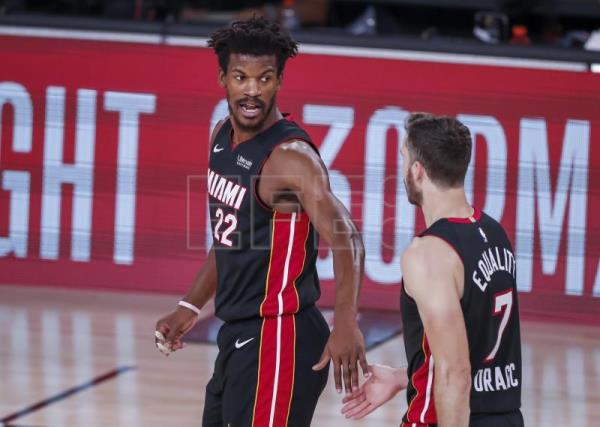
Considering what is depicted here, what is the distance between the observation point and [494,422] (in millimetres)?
3203

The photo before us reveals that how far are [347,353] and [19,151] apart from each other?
504 centimetres

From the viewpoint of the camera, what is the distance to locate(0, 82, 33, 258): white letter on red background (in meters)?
8.08

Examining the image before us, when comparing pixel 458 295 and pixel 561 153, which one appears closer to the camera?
pixel 458 295

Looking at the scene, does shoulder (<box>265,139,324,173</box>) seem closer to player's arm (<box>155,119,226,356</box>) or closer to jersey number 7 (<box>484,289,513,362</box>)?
player's arm (<box>155,119,226,356</box>)

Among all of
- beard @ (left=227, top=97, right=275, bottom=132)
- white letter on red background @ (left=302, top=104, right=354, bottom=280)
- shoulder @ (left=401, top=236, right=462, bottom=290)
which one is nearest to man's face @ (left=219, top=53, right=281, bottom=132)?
beard @ (left=227, top=97, right=275, bottom=132)

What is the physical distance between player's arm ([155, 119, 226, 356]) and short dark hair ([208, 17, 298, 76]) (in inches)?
13.2

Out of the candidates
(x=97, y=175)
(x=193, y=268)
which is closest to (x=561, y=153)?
(x=193, y=268)

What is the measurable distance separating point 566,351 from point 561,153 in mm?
1247

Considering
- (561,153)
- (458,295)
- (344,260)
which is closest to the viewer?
(458,295)

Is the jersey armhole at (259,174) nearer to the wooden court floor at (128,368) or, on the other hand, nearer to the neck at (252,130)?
the neck at (252,130)

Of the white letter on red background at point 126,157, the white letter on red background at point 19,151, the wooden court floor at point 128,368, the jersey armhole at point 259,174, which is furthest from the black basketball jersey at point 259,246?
the white letter on red background at point 19,151

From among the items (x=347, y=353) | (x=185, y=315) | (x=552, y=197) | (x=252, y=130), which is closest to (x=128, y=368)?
(x=185, y=315)

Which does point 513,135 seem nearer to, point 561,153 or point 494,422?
point 561,153

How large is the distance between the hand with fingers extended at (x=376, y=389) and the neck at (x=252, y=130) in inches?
33.7
